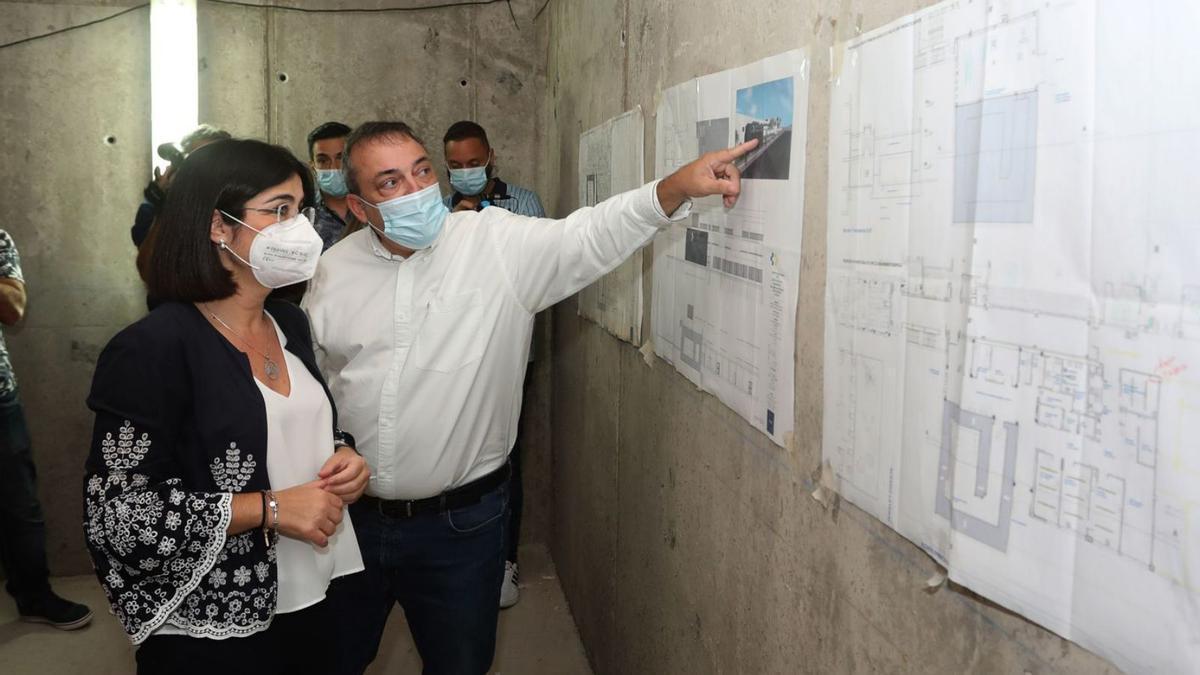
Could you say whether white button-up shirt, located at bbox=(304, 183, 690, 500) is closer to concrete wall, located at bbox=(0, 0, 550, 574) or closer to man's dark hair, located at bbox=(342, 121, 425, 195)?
man's dark hair, located at bbox=(342, 121, 425, 195)

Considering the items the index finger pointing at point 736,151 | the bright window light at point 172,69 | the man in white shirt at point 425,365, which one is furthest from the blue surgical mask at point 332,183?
the index finger pointing at point 736,151

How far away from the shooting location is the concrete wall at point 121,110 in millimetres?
4012

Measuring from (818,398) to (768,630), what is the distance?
0.49m

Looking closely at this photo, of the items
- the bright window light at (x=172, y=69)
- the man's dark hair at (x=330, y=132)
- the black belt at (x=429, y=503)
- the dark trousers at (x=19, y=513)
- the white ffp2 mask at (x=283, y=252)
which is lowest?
the dark trousers at (x=19, y=513)

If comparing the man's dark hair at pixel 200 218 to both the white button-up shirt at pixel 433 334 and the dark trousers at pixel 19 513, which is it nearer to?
the white button-up shirt at pixel 433 334

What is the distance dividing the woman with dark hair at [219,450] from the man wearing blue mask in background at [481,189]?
199cm

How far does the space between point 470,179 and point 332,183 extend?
565mm

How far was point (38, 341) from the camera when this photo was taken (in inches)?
163

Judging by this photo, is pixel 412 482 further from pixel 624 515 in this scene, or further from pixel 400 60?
pixel 400 60

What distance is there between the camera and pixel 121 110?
13.4ft

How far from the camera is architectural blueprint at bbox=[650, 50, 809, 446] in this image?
142 cm

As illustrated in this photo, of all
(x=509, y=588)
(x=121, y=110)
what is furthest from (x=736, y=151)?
(x=121, y=110)

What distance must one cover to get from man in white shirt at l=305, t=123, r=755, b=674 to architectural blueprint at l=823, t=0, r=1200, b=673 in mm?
1020

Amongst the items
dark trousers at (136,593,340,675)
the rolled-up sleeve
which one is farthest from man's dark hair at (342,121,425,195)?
dark trousers at (136,593,340,675)
